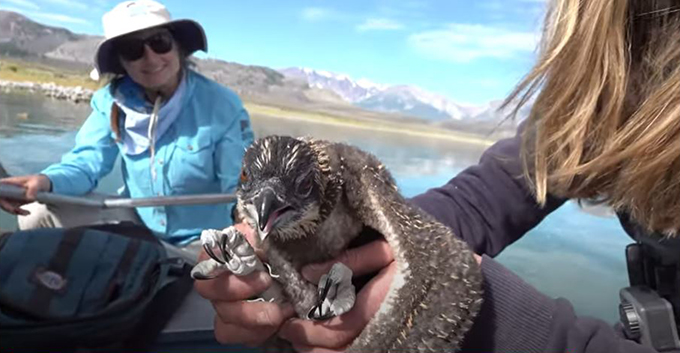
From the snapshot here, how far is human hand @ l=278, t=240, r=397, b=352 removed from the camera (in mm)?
1180

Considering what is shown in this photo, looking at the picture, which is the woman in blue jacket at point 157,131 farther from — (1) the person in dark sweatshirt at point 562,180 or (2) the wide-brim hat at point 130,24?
(1) the person in dark sweatshirt at point 562,180

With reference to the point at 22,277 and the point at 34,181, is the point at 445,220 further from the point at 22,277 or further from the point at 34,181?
the point at 34,181

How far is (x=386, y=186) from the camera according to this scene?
3.99ft

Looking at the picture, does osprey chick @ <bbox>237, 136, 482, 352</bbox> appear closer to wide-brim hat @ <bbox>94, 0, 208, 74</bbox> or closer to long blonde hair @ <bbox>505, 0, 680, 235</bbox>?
long blonde hair @ <bbox>505, 0, 680, 235</bbox>

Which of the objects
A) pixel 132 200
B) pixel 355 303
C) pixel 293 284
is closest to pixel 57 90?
pixel 132 200

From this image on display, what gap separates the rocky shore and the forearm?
3.54 metres

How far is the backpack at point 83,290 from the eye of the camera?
1.99 meters

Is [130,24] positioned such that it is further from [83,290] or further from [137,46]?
[83,290]

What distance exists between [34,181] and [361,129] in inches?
137

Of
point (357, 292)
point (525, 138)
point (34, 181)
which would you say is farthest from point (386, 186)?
point (34, 181)

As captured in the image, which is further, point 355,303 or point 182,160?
point 182,160

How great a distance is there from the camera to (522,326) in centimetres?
124

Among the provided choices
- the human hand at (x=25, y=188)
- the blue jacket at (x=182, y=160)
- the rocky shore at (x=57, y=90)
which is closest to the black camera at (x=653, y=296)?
the blue jacket at (x=182, y=160)

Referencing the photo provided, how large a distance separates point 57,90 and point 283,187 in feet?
12.9
